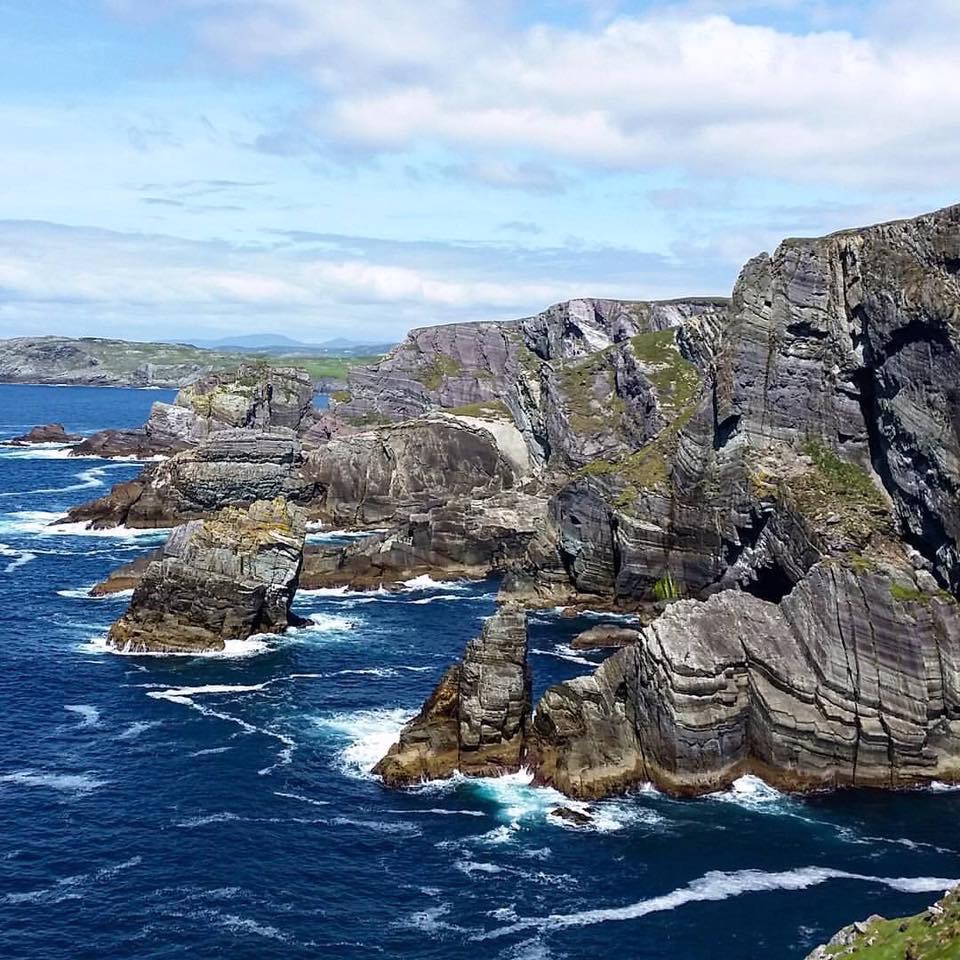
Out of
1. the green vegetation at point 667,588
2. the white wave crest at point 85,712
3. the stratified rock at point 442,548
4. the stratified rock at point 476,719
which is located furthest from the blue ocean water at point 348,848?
the stratified rock at point 442,548

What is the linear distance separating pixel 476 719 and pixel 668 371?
3318 inches

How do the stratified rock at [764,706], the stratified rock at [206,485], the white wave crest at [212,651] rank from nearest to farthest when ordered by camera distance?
the stratified rock at [764,706], the white wave crest at [212,651], the stratified rock at [206,485]

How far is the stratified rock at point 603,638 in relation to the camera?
104m

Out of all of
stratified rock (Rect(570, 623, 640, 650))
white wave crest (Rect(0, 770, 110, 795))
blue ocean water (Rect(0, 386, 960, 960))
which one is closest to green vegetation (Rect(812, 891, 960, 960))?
blue ocean water (Rect(0, 386, 960, 960))

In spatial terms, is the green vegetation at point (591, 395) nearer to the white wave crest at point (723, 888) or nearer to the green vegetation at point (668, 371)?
the green vegetation at point (668, 371)

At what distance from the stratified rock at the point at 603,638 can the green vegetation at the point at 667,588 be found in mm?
6988

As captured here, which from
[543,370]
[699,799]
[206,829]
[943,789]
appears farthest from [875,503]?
[543,370]

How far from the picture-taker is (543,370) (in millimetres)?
168625

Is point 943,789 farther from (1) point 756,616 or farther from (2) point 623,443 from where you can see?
(2) point 623,443

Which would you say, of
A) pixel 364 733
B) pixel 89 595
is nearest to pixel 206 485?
pixel 89 595

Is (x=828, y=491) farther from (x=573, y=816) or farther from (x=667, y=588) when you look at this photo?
(x=573, y=816)

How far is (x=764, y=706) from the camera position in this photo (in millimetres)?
74062

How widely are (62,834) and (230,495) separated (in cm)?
10226

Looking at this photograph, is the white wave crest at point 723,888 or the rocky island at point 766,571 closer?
the white wave crest at point 723,888
